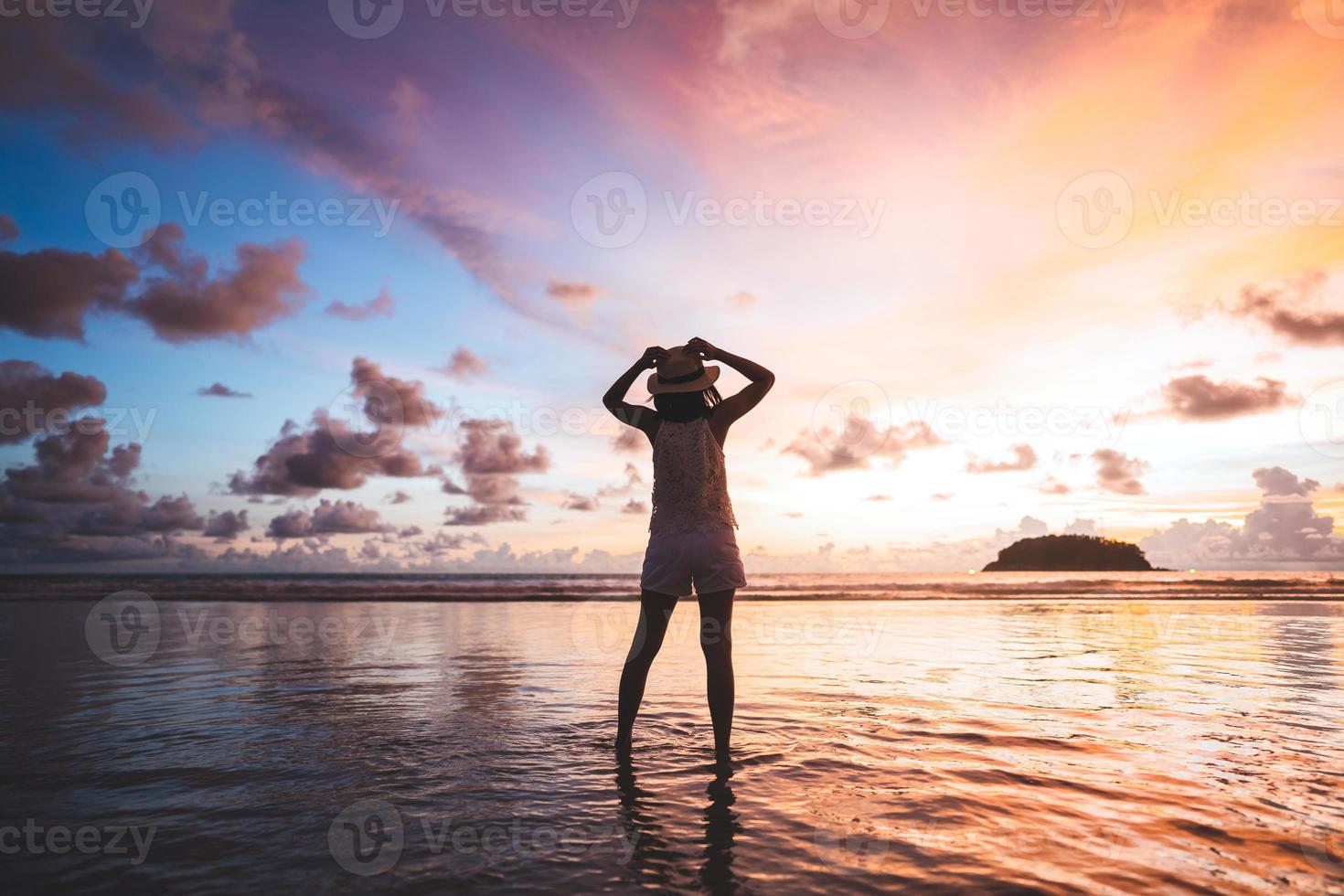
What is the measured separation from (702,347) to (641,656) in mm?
2339

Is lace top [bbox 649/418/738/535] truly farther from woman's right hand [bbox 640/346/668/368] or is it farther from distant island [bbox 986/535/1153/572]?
distant island [bbox 986/535/1153/572]

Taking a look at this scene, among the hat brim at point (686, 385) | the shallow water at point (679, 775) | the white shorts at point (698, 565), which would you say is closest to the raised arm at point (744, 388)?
the hat brim at point (686, 385)

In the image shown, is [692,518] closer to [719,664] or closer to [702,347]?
[719,664]

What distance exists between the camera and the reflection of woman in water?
4988mm

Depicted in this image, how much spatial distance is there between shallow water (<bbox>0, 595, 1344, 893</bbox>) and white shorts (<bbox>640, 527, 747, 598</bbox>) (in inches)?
49.1

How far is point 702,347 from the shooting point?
17.1 ft

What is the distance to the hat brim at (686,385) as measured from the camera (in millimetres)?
5195

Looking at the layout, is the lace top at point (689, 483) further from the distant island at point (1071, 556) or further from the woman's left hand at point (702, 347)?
the distant island at point (1071, 556)

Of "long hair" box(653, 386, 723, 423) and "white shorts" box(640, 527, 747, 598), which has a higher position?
"long hair" box(653, 386, 723, 423)

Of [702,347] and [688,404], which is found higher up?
[702,347]

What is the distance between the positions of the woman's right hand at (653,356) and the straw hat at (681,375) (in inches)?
1.4

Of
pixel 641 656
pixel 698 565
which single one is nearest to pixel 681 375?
pixel 698 565

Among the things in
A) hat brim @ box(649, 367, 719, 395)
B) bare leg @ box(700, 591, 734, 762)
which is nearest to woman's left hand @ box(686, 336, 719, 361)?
hat brim @ box(649, 367, 719, 395)

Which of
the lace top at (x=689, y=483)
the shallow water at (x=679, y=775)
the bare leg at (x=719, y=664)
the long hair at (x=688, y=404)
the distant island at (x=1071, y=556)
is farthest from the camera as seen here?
the distant island at (x=1071, y=556)
